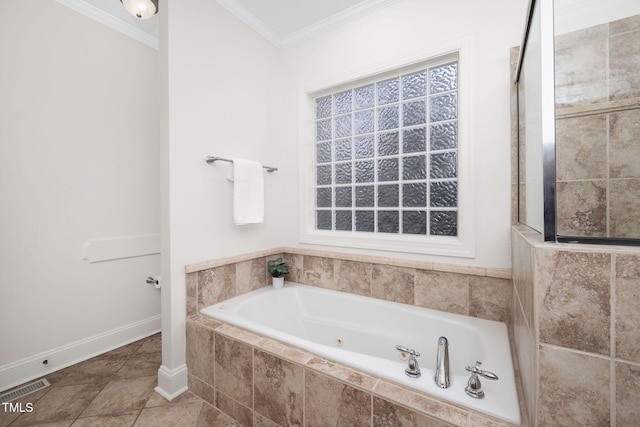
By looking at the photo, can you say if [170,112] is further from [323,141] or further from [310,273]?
[310,273]

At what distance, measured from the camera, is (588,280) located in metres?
0.66

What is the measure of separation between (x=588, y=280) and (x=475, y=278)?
0.93 m

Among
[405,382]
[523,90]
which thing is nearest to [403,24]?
[523,90]

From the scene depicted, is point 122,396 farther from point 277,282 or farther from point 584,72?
point 584,72

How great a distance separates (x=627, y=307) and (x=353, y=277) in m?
1.45

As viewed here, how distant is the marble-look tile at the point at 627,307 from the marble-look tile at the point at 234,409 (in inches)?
56.6

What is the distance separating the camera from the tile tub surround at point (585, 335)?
63 centimetres

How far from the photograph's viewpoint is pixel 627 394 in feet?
2.04

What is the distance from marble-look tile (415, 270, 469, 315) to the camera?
1574 mm

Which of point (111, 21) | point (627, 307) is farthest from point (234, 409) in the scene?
point (111, 21)

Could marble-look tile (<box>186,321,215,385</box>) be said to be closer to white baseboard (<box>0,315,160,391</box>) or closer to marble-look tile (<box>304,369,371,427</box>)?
marble-look tile (<box>304,369,371,427</box>)

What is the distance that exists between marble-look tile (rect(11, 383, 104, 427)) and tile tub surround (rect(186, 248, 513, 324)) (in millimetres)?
719

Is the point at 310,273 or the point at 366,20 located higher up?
the point at 366,20

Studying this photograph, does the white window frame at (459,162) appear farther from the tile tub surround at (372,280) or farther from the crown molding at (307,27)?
the crown molding at (307,27)
